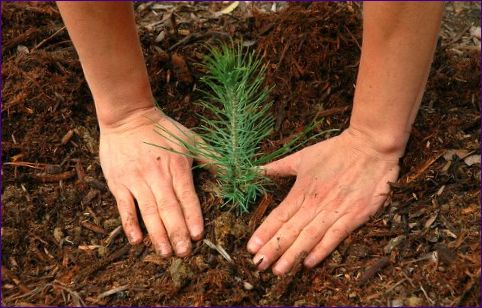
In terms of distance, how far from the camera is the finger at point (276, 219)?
1.59 metres

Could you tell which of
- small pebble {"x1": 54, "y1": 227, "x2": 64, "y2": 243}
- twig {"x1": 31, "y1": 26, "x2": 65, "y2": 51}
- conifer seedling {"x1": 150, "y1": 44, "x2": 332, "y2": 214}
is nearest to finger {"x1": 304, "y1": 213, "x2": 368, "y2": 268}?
conifer seedling {"x1": 150, "y1": 44, "x2": 332, "y2": 214}

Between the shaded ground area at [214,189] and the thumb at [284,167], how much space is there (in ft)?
0.11

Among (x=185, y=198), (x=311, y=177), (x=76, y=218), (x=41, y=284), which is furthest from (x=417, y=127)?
(x=41, y=284)

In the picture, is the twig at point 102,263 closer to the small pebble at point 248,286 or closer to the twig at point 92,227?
the twig at point 92,227

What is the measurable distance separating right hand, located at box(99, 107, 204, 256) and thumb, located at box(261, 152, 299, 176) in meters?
0.24

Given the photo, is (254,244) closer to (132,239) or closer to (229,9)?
(132,239)

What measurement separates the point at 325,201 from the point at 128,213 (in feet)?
1.87

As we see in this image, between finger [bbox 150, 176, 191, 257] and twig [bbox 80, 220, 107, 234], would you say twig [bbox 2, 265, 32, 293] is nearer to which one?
twig [bbox 80, 220, 107, 234]

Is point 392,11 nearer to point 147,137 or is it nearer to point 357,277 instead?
point 357,277

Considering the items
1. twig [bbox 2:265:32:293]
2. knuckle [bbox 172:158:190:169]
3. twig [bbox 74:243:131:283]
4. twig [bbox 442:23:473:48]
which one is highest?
twig [bbox 442:23:473:48]

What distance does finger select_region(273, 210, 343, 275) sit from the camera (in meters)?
1.55

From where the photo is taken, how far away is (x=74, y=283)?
156 cm

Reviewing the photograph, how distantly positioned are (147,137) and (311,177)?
519mm

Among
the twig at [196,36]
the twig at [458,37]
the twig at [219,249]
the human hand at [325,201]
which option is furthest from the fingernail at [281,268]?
the twig at [458,37]
